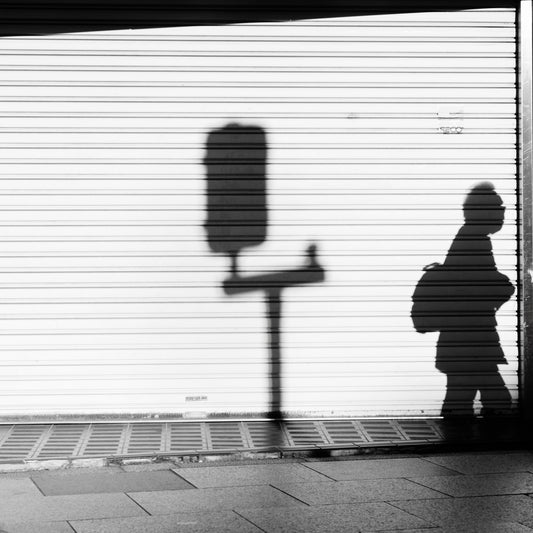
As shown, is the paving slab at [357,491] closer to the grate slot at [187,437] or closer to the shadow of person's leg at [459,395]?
the grate slot at [187,437]

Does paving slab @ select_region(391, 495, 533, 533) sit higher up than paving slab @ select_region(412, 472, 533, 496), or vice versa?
paving slab @ select_region(391, 495, 533, 533)

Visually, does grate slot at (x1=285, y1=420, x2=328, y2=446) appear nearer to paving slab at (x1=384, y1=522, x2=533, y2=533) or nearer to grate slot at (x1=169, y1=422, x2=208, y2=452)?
grate slot at (x1=169, y1=422, x2=208, y2=452)

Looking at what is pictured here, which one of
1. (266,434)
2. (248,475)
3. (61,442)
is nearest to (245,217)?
(266,434)

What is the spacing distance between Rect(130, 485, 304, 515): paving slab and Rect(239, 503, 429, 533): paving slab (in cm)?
22

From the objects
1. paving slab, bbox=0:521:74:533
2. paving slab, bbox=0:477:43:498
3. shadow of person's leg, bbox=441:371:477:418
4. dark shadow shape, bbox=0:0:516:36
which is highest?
dark shadow shape, bbox=0:0:516:36

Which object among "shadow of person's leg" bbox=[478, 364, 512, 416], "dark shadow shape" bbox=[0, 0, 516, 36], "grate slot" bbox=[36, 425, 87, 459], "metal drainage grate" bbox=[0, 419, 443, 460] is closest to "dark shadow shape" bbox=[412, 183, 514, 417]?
"shadow of person's leg" bbox=[478, 364, 512, 416]

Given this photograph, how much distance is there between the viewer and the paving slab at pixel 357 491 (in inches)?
272

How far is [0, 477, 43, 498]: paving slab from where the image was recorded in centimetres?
702

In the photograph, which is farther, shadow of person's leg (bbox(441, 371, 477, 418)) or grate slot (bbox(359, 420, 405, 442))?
shadow of person's leg (bbox(441, 371, 477, 418))

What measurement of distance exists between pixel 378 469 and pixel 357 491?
2.68 ft

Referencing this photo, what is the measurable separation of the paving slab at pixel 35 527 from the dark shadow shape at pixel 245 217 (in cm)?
396

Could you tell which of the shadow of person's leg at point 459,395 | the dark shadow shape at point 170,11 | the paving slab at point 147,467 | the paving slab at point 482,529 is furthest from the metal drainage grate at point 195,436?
the dark shadow shape at point 170,11

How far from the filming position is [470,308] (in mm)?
10000

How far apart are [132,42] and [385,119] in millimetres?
2786
